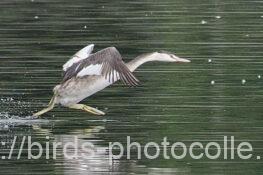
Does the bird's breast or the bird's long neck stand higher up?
the bird's long neck

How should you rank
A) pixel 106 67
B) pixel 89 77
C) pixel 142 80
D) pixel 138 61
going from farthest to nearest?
pixel 142 80
pixel 138 61
pixel 89 77
pixel 106 67

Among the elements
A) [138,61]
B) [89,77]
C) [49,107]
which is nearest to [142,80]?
[138,61]

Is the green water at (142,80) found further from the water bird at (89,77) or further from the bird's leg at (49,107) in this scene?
the water bird at (89,77)

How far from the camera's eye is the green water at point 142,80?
12.6m

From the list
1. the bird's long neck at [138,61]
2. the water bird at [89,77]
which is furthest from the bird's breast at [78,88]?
the bird's long neck at [138,61]

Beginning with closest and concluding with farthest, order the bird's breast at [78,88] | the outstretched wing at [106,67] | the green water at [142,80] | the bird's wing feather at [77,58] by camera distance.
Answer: the green water at [142,80] → the outstretched wing at [106,67] → the bird's breast at [78,88] → the bird's wing feather at [77,58]

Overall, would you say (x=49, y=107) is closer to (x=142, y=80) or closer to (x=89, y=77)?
(x=89, y=77)

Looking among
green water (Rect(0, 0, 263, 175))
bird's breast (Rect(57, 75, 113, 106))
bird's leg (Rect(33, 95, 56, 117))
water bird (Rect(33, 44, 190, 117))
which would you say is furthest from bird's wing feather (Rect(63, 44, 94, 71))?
green water (Rect(0, 0, 263, 175))

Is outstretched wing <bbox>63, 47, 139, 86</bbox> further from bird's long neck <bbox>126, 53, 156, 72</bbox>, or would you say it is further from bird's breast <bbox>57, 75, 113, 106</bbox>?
bird's long neck <bbox>126, 53, 156, 72</bbox>

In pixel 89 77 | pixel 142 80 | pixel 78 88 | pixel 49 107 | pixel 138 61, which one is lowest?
pixel 49 107

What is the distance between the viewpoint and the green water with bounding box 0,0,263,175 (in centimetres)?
1258

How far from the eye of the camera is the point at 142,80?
1752 cm

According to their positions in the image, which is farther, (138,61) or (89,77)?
(138,61)

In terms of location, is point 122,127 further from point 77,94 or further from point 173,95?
point 173,95
